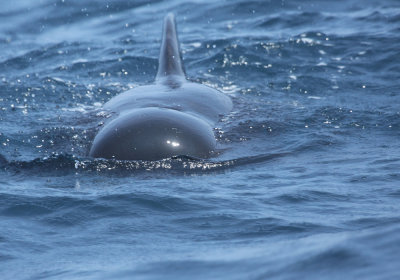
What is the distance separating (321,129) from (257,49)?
5096mm

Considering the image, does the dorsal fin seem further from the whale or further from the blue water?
the blue water

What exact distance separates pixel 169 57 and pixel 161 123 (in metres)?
3.00

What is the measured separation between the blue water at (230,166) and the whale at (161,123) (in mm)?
150

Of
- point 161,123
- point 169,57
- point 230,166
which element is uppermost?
point 169,57

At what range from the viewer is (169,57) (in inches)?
426

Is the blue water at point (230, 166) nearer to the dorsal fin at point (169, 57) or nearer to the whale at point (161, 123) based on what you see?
the whale at point (161, 123)

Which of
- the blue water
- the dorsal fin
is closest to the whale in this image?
the blue water

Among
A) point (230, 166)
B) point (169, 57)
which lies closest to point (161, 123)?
point (230, 166)

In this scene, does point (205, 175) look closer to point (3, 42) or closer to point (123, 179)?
point (123, 179)

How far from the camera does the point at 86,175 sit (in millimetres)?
7691

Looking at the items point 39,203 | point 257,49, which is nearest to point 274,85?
point 257,49

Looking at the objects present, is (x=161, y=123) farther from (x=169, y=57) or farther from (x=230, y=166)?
(x=169, y=57)

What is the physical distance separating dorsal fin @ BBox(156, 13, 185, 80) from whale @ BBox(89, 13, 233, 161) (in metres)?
0.64

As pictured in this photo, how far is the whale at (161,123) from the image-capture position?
775 cm
